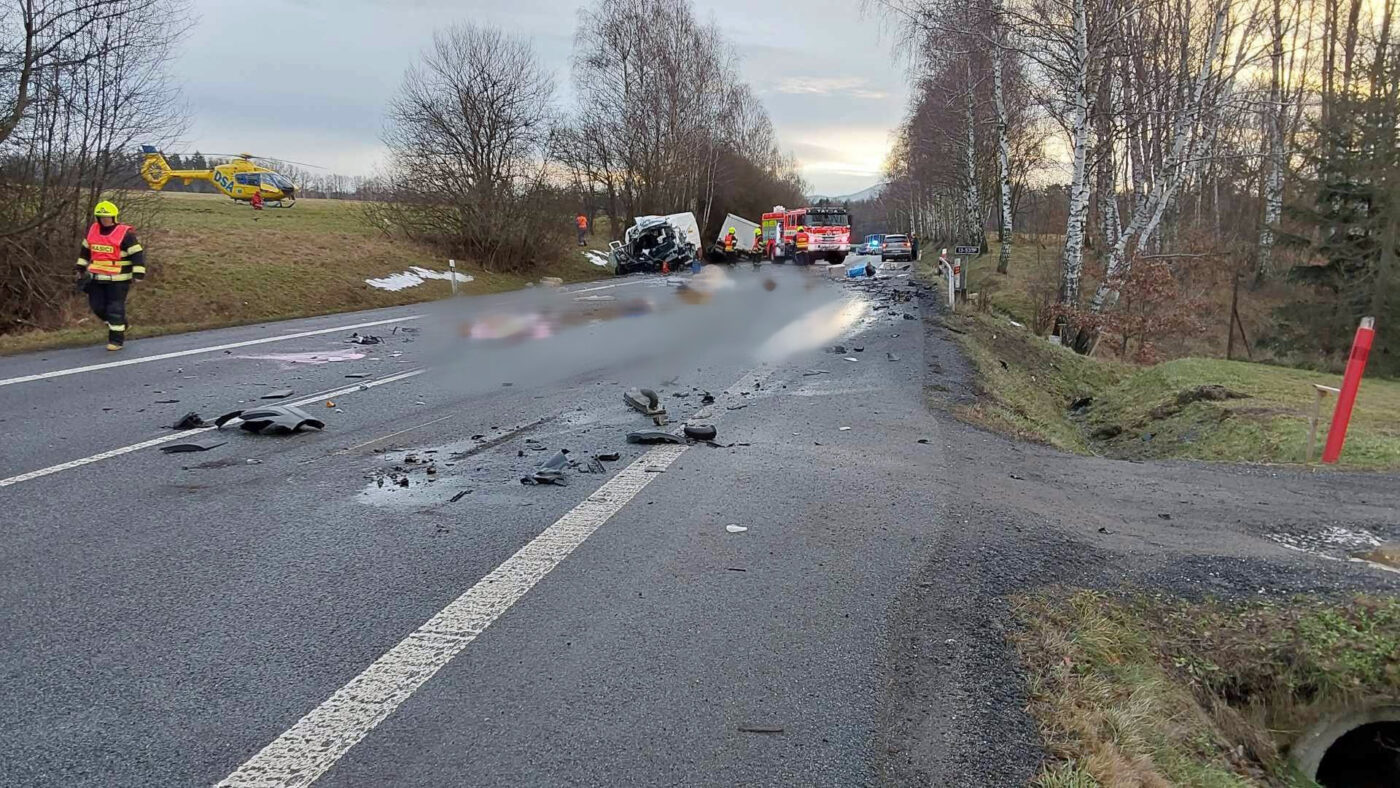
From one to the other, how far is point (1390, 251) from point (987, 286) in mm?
12551

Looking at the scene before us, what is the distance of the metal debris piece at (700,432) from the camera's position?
255 inches

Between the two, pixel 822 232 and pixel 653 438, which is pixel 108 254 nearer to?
pixel 653 438

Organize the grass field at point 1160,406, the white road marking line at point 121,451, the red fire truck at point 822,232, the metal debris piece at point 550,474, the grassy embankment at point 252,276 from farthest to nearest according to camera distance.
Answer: the red fire truck at point 822,232 < the grassy embankment at point 252,276 < the grass field at point 1160,406 < the metal debris piece at point 550,474 < the white road marking line at point 121,451

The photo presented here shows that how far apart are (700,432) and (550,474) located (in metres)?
1.58

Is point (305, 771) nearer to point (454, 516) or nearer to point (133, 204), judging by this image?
point (454, 516)

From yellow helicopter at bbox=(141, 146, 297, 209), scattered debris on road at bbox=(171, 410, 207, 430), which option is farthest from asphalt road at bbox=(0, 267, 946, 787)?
yellow helicopter at bbox=(141, 146, 297, 209)

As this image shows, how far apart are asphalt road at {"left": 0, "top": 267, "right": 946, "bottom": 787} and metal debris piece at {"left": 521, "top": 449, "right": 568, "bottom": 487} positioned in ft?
0.37

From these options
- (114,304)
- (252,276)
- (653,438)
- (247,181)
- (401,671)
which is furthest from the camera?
(247,181)

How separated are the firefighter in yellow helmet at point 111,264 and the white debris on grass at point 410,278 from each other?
35.1 ft

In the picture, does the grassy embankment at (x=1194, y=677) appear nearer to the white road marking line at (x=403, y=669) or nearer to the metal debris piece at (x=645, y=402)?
the white road marking line at (x=403, y=669)

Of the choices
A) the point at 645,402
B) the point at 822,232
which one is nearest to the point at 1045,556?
the point at 645,402

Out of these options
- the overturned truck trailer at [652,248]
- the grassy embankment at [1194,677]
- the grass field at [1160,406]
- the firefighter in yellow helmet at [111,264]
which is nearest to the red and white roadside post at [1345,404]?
the grass field at [1160,406]

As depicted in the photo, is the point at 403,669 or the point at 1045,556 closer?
the point at 403,669

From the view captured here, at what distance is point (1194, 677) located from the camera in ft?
11.6
